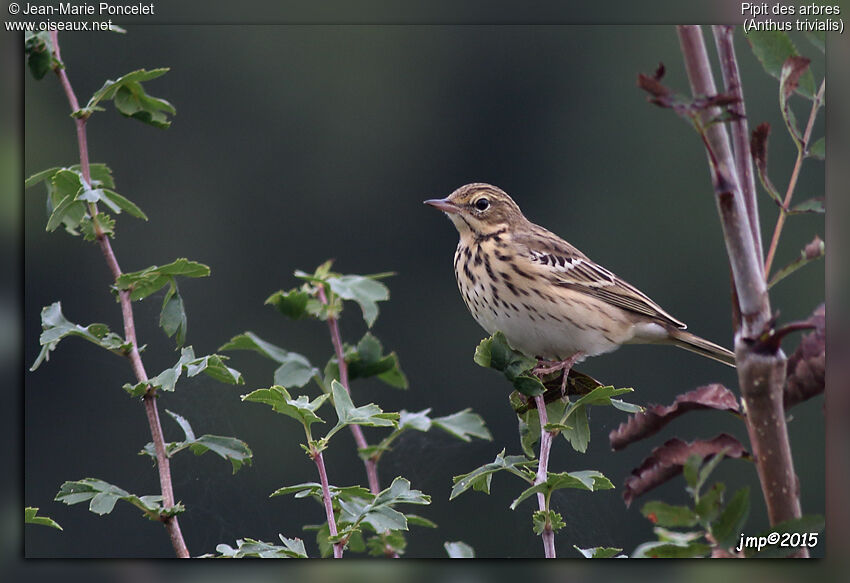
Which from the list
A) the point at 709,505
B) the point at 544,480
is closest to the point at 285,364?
the point at 544,480

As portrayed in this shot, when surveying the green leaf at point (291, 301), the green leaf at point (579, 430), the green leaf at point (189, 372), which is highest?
the green leaf at point (291, 301)

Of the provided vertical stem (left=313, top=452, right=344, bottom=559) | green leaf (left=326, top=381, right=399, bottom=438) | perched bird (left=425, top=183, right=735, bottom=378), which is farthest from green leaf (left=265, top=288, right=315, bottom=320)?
perched bird (left=425, top=183, right=735, bottom=378)

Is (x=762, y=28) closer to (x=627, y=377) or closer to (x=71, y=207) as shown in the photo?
(x=627, y=377)

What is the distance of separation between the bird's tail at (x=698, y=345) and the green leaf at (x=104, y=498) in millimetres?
1863

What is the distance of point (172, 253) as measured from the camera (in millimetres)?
3799

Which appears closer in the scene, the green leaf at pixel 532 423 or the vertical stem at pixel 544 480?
the vertical stem at pixel 544 480

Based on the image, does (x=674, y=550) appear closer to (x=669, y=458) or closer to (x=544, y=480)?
(x=669, y=458)

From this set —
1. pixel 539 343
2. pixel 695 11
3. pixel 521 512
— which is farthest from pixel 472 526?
pixel 695 11

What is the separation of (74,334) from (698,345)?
2072 millimetres

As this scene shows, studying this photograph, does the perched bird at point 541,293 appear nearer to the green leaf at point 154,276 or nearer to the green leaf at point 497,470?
the green leaf at point 497,470

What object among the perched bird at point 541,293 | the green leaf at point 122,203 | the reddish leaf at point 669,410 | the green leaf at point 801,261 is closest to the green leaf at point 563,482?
the reddish leaf at point 669,410

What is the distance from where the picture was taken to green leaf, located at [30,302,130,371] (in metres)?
2.20

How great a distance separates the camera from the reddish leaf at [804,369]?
220 cm

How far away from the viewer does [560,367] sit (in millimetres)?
2859
